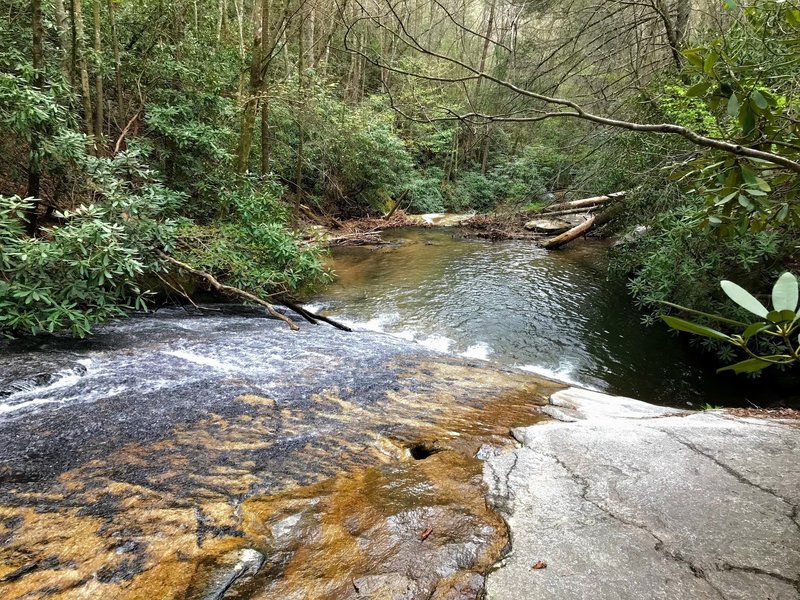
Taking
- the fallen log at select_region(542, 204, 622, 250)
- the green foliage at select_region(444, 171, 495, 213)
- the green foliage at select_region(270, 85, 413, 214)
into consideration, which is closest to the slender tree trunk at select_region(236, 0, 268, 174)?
the green foliage at select_region(270, 85, 413, 214)

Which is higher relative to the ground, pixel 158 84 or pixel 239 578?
pixel 158 84

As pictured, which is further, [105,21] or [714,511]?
[105,21]

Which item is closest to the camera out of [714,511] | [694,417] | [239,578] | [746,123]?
[746,123]

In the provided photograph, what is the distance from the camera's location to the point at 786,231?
5.24 meters

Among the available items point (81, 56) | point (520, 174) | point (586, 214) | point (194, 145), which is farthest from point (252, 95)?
point (520, 174)

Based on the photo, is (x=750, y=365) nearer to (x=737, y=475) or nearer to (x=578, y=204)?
(x=737, y=475)

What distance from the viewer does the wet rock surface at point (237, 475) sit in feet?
5.47

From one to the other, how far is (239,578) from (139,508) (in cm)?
Answer: 72

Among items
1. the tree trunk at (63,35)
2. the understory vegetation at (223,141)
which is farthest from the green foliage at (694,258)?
the tree trunk at (63,35)

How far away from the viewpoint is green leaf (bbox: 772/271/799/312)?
922 mm

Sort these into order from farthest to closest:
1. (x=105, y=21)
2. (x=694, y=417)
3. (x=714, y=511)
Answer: (x=105, y=21), (x=694, y=417), (x=714, y=511)

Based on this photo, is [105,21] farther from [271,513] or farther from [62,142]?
[271,513]

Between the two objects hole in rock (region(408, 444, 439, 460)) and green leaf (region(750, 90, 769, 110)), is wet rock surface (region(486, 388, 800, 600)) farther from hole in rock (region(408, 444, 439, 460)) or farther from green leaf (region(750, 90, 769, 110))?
green leaf (region(750, 90, 769, 110))

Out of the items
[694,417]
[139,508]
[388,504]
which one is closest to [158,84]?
[139,508]
